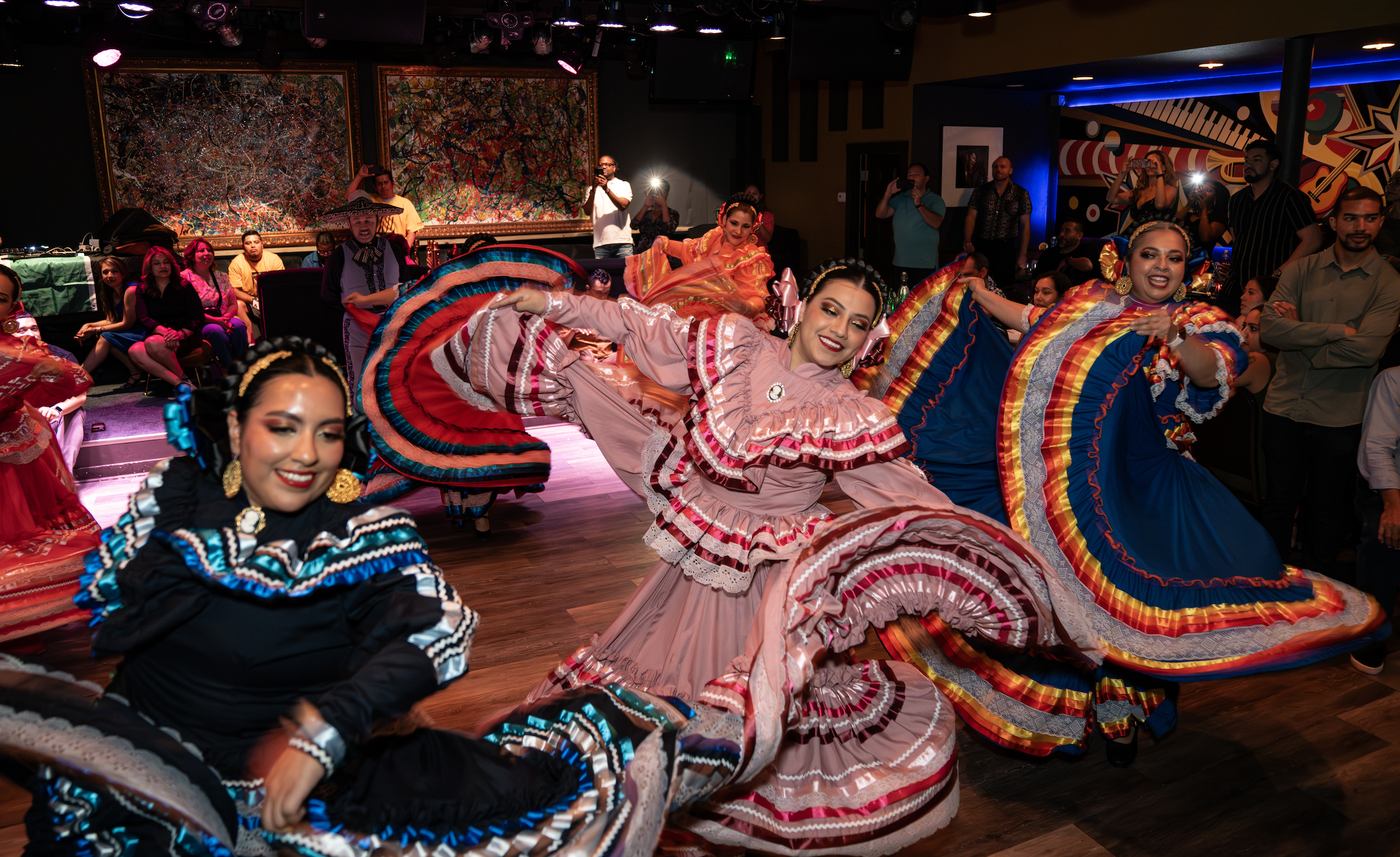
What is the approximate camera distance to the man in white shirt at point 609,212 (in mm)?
10602

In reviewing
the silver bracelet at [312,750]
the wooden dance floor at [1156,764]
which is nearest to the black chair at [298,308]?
the wooden dance floor at [1156,764]

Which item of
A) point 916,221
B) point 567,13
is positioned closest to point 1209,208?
point 916,221

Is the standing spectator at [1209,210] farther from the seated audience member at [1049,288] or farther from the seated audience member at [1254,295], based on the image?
the seated audience member at [1049,288]

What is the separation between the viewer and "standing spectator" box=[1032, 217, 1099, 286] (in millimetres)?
7012

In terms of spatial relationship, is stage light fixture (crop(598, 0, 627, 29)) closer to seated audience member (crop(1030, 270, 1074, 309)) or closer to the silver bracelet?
seated audience member (crop(1030, 270, 1074, 309))

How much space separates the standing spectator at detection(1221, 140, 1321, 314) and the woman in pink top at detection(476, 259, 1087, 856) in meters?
4.23

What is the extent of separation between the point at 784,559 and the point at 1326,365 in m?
2.61

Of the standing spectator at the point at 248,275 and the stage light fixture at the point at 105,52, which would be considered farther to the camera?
the stage light fixture at the point at 105,52

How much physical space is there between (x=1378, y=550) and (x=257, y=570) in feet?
12.5

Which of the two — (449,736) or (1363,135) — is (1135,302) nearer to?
(449,736)

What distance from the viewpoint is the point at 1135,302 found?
2.94m

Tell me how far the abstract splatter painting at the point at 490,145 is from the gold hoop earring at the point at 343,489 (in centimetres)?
1095

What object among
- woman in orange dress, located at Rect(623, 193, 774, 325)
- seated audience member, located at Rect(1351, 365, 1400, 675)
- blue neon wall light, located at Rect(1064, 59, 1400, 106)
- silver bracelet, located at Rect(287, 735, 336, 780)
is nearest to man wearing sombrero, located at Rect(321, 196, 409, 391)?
woman in orange dress, located at Rect(623, 193, 774, 325)

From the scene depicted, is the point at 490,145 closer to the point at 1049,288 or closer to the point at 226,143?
the point at 226,143
